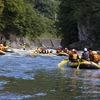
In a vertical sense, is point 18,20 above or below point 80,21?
above

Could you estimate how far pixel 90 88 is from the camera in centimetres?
1426

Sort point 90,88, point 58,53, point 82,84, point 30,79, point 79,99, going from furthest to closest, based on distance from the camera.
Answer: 1. point 58,53
2. point 30,79
3. point 82,84
4. point 90,88
5. point 79,99

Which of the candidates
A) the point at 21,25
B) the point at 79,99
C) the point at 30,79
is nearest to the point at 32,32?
the point at 21,25

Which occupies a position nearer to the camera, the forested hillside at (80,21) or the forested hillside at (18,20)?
the forested hillside at (80,21)

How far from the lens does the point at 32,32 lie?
2633 inches

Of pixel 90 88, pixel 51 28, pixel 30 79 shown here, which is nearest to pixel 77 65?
pixel 30 79

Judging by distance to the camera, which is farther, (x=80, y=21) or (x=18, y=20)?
(x=18, y=20)

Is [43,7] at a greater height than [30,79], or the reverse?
[43,7]

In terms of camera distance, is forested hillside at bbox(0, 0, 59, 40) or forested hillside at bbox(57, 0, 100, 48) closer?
forested hillside at bbox(57, 0, 100, 48)

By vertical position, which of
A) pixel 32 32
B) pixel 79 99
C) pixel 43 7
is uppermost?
pixel 43 7

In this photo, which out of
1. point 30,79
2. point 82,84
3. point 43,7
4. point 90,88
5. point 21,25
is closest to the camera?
point 90,88

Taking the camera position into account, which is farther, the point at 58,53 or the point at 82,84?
the point at 58,53

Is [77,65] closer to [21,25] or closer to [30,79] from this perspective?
[30,79]

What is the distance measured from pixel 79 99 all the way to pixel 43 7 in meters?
91.8
